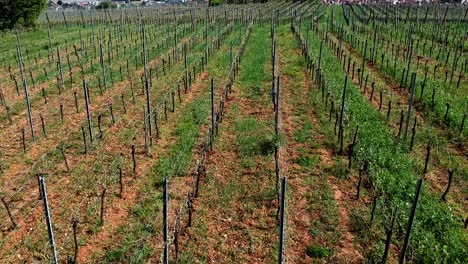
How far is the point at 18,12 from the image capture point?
2705 cm

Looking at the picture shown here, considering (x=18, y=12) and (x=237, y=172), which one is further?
(x=18, y=12)

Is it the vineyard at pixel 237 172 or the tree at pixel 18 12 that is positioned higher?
the tree at pixel 18 12

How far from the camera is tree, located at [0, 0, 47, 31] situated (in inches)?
1043

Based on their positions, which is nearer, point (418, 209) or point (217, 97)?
point (418, 209)

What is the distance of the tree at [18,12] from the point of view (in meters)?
26.5

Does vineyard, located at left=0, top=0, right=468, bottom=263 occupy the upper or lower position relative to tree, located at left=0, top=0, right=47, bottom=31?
lower

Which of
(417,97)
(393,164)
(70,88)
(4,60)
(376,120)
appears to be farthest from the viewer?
(4,60)

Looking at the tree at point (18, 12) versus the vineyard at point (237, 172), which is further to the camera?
the tree at point (18, 12)

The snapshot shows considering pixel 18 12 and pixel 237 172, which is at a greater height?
pixel 18 12

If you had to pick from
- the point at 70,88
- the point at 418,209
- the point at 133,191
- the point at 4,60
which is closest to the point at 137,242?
the point at 133,191

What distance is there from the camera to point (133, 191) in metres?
7.85

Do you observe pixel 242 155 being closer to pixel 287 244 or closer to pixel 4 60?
pixel 287 244

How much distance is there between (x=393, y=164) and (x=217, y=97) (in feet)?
20.7

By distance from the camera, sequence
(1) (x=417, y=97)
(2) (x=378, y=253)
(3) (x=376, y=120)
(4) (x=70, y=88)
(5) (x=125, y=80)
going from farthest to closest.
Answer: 1. (5) (x=125, y=80)
2. (4) (x=70, y=88)
3. (1) (x=417, y=97)
4. (3) (x=376, y=120)
5. (2) (x=378, y=253)
